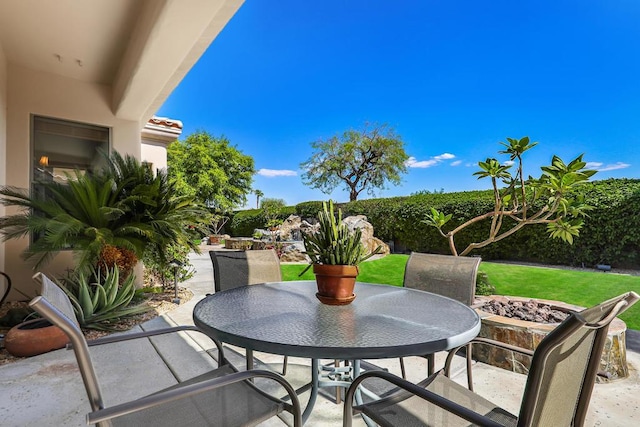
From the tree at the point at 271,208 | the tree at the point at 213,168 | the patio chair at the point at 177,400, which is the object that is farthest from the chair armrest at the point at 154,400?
the tree at the point at 213,168

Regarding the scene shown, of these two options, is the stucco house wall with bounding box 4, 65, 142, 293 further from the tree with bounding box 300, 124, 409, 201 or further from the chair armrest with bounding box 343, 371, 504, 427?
the tree with bounding box 300, 124, 409, 201

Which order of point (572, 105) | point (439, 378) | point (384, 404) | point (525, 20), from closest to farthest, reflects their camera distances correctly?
point (384, 404), point (439, 378), point (525, 20), point (572, 105)

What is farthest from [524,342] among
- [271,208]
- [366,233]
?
[271,208]

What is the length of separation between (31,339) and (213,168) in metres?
18.0

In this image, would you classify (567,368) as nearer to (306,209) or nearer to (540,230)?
(540,230)

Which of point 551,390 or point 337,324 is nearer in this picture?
point 551,390

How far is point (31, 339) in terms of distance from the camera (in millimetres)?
2775

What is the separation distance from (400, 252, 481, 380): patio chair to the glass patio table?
0.35m

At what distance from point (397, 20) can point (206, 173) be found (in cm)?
1298

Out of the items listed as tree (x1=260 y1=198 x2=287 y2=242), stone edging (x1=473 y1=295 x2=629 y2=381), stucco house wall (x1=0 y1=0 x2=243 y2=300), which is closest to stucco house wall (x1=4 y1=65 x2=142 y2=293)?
stucco house wall (x1=0 y1=0 x2=243 y2=300)

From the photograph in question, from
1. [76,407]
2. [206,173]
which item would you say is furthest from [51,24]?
[206,173]

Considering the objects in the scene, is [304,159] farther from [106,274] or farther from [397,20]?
[106,274]

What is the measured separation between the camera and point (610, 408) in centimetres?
197

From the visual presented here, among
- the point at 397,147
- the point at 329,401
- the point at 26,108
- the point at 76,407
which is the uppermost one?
the point at 397,147
